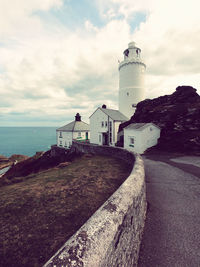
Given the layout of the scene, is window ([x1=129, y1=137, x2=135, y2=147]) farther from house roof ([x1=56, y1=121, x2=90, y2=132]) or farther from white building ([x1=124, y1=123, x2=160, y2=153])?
house roof ([x1=56, y1=121, x2=90, y2=132])

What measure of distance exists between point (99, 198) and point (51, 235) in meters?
2.57

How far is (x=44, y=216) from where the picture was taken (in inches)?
178

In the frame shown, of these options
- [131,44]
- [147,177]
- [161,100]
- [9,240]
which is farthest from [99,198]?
[131,44]

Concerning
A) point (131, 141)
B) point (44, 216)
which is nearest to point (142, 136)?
point (131, 141)

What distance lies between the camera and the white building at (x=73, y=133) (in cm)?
3708

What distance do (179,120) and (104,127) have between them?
15319mm

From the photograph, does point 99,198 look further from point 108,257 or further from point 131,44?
point 131,44

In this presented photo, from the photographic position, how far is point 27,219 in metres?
4.38

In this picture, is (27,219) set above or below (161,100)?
below

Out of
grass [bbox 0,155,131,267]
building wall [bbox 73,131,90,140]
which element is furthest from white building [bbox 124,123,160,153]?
building wall [bbox 73,131,90,140]

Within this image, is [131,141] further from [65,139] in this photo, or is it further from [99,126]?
[65,139]

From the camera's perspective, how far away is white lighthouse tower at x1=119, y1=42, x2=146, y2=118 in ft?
111

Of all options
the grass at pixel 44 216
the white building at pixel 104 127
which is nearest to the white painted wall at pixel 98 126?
the white building at pixel 104 127

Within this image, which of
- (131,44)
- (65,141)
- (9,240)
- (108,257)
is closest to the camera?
(108,257)
